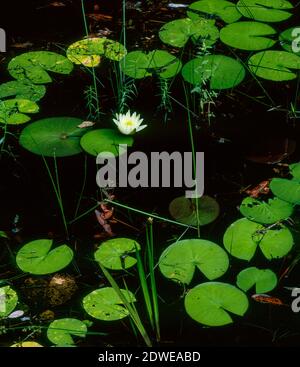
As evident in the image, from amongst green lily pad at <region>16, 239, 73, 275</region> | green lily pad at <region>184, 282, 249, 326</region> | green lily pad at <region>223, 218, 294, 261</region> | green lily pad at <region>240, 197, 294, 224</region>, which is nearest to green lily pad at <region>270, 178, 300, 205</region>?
green lily pad at <region>240, 197, 294, 224</region>

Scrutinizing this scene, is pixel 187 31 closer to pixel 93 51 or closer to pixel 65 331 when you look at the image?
pixel 93 51

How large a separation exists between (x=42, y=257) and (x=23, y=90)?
0.88 metres

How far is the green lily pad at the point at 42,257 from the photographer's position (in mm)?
1769

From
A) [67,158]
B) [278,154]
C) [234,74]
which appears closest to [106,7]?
[234,74]

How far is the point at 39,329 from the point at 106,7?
1840mm

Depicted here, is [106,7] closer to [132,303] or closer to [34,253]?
[34,253]

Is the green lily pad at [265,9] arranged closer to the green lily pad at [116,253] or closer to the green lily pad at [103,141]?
the green lily pad at [103,141]

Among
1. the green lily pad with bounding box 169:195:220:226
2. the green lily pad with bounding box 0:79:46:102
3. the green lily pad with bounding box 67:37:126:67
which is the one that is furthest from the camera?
the green lily pad with bounding box 67:37:126:67

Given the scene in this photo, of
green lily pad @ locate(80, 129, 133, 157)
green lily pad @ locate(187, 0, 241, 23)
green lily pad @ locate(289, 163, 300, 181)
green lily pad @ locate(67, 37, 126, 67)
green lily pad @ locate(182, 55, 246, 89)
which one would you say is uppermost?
green lily pad @ locate(187, 0, 241, 23)

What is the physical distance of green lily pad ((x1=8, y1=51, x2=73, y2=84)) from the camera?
8.13 ft

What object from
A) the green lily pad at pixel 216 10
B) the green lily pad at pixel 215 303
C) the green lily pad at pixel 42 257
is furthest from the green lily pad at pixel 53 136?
the green lily pad at pixel 216 10

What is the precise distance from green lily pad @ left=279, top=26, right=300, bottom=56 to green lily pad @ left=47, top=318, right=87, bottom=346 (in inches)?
62.0

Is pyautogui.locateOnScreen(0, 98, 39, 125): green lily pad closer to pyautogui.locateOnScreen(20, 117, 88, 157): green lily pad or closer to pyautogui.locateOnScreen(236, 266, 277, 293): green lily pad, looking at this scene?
pyautogui.locateOnScreen(20, 117, 88, 157): green lily pad

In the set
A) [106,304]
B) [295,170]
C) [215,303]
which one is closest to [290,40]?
[295,170]
